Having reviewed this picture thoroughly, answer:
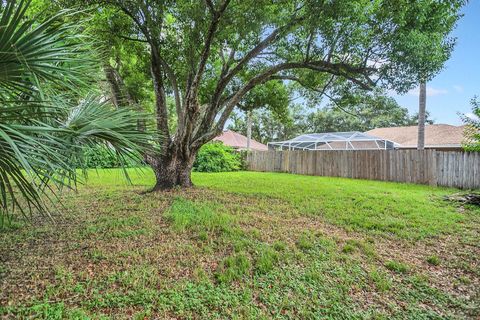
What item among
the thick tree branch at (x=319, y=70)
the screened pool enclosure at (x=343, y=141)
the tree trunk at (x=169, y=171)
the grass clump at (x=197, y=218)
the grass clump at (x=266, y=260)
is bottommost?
the grass clump at (x=266, y=260)

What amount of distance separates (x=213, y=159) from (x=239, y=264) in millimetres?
11667

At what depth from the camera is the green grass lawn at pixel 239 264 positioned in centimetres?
230

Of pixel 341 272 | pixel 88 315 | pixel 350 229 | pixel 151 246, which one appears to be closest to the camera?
pixel 88 315

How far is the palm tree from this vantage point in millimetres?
1771

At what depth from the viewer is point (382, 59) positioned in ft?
19.0

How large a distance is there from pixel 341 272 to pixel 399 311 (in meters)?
0.64

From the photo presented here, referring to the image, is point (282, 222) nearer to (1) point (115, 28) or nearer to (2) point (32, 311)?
(2) point (32, 311)

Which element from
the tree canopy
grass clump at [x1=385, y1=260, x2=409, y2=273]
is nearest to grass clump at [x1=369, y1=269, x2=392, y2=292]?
grass clump at [x1=385, y1=260, x2=409, y2=273]

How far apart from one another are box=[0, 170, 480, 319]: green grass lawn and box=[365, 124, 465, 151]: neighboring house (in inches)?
448

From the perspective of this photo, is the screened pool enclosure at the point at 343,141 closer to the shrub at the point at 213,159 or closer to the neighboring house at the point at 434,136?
the neighboring house at the point at 434,136

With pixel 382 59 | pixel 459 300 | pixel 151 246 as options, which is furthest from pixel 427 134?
pixel 151 246

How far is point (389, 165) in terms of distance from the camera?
10273 mm

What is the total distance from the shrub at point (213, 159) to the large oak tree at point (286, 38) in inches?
274

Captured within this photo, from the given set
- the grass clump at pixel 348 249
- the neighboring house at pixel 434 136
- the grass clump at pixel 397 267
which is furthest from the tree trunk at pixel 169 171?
the neighboring house at pixel 434 136
